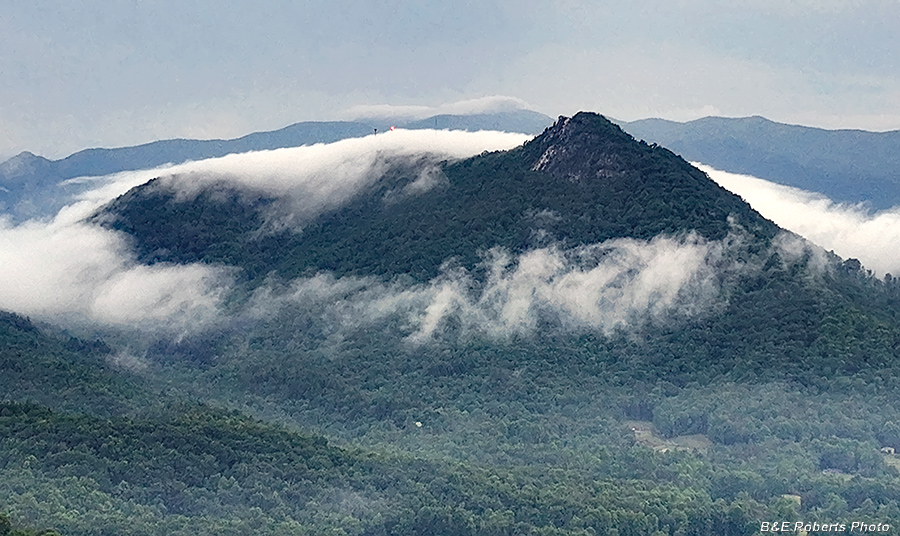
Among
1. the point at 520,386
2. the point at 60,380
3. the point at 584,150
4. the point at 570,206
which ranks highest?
the point at 584,150

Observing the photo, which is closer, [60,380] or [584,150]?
[60,380]

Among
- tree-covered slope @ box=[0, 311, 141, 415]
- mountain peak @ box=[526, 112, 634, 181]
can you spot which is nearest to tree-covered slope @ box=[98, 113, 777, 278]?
mountain peak @ box=[526, 112, 634, 181]

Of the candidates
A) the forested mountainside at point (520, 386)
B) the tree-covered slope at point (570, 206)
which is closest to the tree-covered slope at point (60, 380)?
the forested mountainside at point (520, 386)

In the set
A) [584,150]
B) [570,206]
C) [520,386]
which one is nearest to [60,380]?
[520,386]

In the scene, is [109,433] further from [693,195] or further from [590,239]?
[693,195]

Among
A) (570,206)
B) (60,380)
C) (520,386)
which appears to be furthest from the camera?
(570,206)

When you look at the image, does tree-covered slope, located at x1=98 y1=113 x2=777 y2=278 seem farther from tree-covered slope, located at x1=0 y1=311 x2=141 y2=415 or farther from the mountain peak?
tree-covered slope, located at x1=0 y1=311 x2=141 y2=415

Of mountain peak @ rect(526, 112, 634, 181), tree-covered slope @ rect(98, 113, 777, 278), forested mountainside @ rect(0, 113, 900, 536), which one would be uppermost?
mountain peak @ rect(526, 112, 634, 181)

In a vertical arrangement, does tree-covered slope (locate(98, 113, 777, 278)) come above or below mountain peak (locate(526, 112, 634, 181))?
below

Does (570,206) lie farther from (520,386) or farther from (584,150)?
(520,386)
